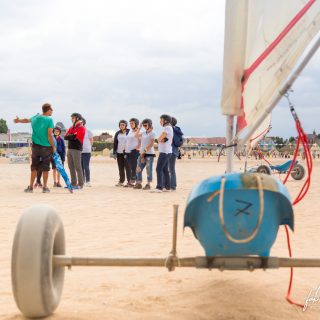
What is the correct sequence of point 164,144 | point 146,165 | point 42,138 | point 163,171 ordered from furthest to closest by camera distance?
point 146,165
point 163,171
point 164,144
point 42,138

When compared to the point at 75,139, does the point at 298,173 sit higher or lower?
lower

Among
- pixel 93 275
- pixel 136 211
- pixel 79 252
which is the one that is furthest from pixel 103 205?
pixel 93 275

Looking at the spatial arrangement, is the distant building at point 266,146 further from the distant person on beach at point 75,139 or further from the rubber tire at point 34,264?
the rubber tire at point 34,264

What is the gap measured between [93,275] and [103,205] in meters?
4.45

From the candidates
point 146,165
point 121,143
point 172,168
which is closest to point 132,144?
point 121,143

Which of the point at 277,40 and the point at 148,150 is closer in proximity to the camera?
the point at 277,40

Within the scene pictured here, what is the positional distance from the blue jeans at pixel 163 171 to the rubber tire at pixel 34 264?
307 inches

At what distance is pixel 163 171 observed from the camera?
36.9 feet

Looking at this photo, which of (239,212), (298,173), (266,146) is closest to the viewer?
(239,212)

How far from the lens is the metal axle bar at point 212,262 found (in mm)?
2729

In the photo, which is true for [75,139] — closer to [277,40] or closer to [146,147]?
[146,147]

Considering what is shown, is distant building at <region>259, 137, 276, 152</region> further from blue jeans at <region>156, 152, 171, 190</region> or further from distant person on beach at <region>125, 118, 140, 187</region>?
blue jeans at <region>156, 152, 171, 190</region>

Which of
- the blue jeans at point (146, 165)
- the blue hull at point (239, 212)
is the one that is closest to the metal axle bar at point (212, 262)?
the blue hull at point (239, 212)

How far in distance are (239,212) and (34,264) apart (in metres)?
1.03
